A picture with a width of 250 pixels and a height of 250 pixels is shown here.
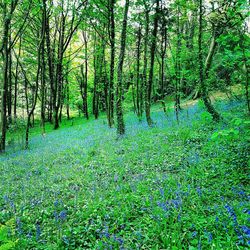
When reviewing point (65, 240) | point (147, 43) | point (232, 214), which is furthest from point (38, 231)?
point (147, 43)

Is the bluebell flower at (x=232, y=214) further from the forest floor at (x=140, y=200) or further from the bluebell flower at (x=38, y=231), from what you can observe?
the bluebell flower at (x=38, y=231)

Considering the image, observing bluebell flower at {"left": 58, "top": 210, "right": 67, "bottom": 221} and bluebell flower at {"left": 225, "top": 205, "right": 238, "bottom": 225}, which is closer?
bluebell flower at {"left": 225, "top": 205, "right": 238, "bottom": 225}

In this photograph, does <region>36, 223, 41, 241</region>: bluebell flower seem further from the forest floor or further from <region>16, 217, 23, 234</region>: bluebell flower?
<region>16, 217, 23, 234</region>: bluebell flower

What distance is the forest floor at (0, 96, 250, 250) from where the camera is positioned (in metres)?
3.82

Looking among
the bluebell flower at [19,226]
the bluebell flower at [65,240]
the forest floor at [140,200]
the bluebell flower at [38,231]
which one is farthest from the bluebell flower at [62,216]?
the bluebell flower at [19,226]

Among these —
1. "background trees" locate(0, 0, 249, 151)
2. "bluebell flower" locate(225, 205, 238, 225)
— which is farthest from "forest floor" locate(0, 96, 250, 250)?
"background trees" locate(0, 0, 249, 151)

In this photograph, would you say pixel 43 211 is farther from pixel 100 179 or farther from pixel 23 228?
pixel 100 179

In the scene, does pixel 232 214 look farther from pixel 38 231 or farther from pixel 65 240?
pixel 38 231

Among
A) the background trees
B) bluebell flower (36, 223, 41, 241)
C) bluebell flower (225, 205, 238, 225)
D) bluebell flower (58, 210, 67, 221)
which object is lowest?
bluebell flower (36, 223, 41, 241)

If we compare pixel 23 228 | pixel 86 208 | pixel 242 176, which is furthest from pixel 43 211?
pixel 242 176

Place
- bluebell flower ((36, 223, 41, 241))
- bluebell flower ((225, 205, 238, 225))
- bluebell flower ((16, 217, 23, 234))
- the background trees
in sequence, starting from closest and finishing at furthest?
bluebell flower ((225, 205, 238, 225)) < bluebell flower ((36, 223, 41, 241)) < bluebell flower ((16, 217, 23, 234)) < the background trees

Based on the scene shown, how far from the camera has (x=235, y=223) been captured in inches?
146

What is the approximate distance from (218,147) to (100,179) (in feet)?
12.5

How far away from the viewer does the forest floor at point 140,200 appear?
12.5ft
